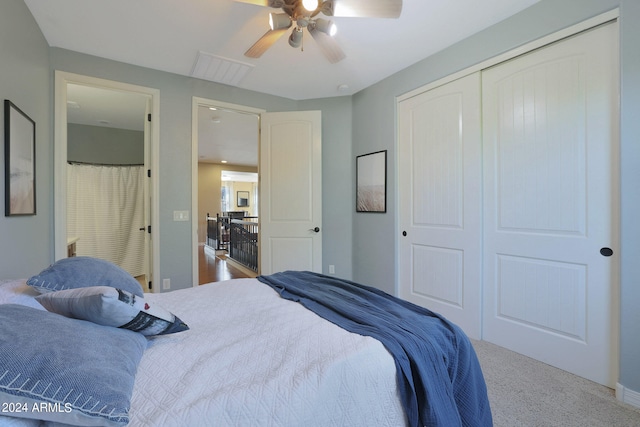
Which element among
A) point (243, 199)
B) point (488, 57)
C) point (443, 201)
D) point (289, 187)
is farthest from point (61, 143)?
point (243, 199)

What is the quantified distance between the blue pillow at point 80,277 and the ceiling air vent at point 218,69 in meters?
2.11

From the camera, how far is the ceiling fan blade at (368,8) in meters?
1.71

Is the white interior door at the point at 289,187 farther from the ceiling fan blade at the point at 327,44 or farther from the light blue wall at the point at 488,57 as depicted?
the ceiling fan blade at the point at 327,44

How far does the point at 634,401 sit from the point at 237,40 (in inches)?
141

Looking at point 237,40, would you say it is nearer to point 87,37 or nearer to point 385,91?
point 87,37

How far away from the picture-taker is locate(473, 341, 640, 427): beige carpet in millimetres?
1549

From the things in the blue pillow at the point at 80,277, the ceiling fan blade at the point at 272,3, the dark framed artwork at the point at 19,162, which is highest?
the ceiling fan blade at the point at 272,3

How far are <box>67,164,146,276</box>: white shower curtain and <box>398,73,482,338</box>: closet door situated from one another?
13.0ft

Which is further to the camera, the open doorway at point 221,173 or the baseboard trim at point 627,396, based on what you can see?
the open doorway at point 221,173

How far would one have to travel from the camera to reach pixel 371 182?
3.38m

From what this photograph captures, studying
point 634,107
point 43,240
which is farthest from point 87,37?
point 634,107

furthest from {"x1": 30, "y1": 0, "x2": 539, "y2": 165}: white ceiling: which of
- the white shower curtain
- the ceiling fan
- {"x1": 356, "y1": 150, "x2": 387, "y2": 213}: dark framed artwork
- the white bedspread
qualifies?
the white bedspread

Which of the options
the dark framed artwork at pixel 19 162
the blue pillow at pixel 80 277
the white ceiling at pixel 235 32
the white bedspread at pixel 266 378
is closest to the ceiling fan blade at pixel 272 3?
the white ceiling at pixel 235 32

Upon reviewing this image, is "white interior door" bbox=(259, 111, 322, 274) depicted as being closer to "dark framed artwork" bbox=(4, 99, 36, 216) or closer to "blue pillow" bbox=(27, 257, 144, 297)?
"dark framed artwork" bbox=(4, 99, 36, 216)
